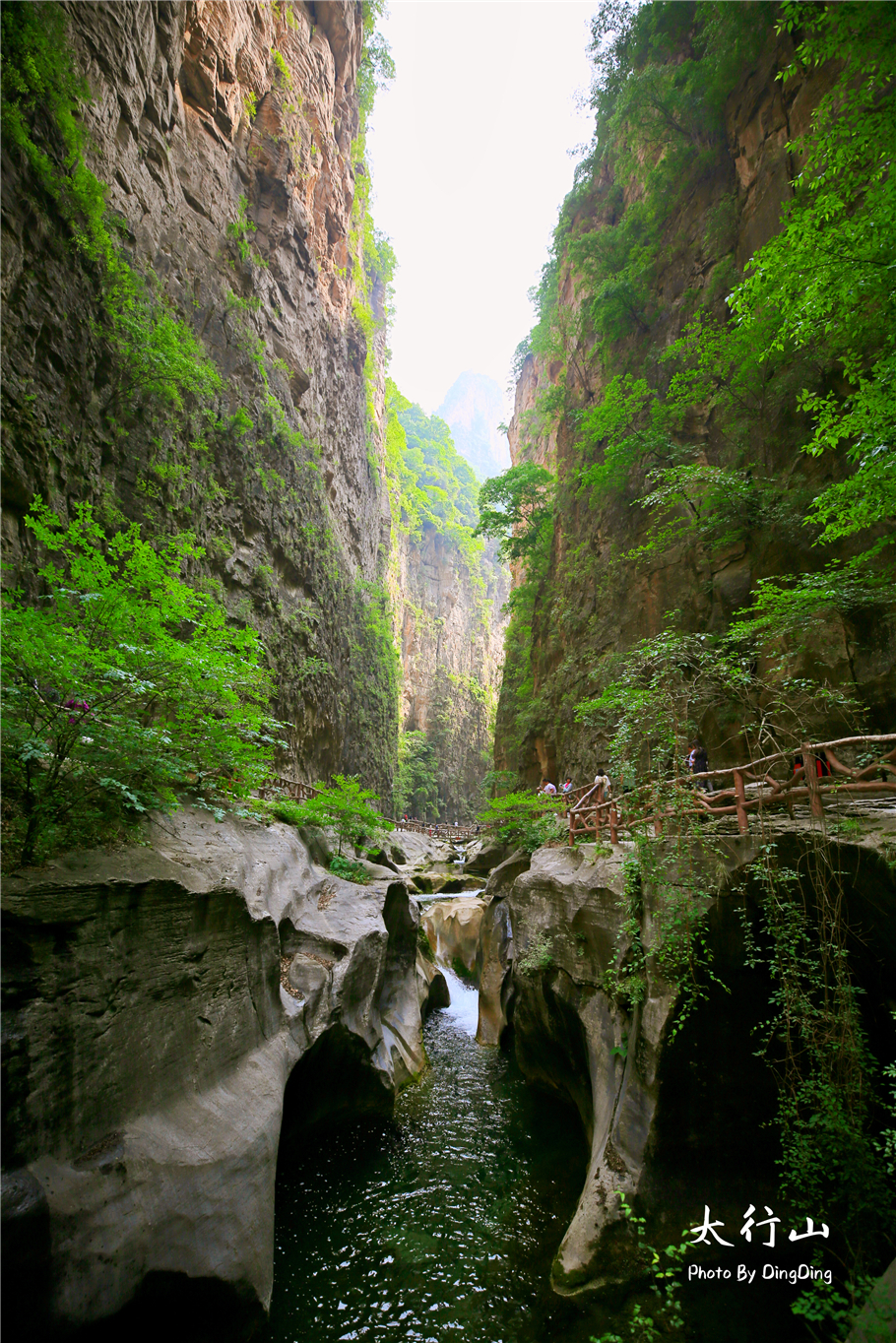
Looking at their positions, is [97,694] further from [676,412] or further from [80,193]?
[676,412]

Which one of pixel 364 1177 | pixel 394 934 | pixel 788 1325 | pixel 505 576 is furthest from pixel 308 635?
pixel 505 576

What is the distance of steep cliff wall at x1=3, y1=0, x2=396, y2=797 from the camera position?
741 centimetres

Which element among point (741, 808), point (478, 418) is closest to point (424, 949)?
point (741, 808)

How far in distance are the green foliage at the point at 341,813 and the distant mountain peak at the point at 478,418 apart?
99.9m

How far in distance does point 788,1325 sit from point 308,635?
1525cm

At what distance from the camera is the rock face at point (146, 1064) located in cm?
323

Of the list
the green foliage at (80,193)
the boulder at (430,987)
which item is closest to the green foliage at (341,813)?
the boulder at (430,987)

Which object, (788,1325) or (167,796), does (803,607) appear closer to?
(788,1325)

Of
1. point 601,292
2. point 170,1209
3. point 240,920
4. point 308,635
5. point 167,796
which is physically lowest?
point 170,1209

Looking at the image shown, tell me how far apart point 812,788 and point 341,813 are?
8481mm

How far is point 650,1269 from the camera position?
14.5ft

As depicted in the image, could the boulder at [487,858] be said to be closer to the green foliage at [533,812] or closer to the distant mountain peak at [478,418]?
the green foliage at [533,812]

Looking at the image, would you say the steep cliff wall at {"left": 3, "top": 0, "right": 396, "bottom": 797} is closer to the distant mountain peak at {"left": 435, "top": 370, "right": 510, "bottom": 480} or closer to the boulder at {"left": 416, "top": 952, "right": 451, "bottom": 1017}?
the boulder at {"left": 416, "top": 952, "right": 451, "bottom": 1017}

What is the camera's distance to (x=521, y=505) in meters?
21.4
